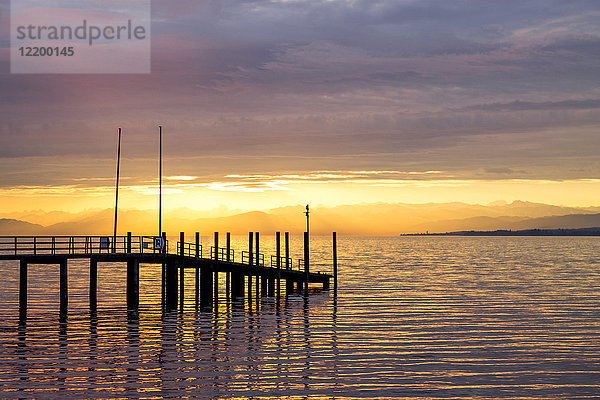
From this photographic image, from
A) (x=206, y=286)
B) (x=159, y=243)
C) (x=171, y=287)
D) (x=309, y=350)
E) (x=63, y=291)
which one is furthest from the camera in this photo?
(x=206, y=286)

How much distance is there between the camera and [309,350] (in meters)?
30.7

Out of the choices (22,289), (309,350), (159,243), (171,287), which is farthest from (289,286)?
(309,350)

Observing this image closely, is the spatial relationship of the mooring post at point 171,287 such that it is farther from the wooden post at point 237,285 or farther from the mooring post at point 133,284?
the wooden post at point 237,285

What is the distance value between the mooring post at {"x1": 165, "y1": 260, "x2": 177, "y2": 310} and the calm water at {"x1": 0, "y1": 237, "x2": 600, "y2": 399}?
1017 millimetres

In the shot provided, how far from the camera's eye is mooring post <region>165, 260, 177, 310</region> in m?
47.4

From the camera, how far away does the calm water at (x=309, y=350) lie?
23484 mm

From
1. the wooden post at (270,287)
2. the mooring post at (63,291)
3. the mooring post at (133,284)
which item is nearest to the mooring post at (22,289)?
the mooring post at (63,291)

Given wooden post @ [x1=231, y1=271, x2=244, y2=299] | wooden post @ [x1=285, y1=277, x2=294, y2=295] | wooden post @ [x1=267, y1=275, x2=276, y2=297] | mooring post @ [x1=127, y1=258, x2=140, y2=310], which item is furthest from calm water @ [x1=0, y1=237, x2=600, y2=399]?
wooden post @ [x1=285, y1=277, x2=294, y2=295]

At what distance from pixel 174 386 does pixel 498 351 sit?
14.2m

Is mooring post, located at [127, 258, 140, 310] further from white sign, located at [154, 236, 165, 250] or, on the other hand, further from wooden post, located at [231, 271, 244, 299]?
wooden post, located at [231, 271, 244, 299]

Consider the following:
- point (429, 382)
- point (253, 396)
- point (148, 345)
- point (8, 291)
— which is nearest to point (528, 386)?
point (429, 382)

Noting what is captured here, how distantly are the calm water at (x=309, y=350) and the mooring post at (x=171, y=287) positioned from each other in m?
1.02

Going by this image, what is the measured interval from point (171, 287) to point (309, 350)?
1935 cm

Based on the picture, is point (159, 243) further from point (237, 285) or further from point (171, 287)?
point (237, 285)
